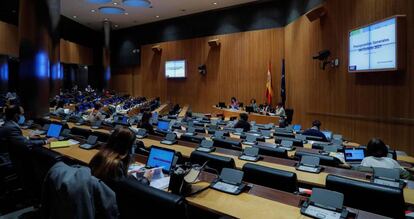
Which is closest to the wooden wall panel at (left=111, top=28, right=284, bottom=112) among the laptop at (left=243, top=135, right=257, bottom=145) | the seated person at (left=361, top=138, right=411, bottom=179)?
the laptop at (left=243, top=135, right=257, bottom=145)

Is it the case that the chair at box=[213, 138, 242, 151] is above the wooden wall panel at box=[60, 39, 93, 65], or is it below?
below

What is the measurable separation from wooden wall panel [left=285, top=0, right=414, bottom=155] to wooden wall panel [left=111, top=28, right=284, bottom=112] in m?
1.81

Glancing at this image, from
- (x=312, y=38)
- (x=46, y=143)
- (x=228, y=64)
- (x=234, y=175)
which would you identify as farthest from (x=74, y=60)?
(x=234, y=175)

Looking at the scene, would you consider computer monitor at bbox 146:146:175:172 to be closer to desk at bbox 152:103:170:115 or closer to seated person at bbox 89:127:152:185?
seated person at bbox 89:127:152:185

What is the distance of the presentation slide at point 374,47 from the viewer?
246 inches

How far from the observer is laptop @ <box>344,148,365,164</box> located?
12.8 feet

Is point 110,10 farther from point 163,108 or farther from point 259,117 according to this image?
point 259,117

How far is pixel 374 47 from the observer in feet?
22.3

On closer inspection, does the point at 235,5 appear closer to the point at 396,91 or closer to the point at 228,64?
the point at 228,64

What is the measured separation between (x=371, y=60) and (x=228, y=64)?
8.85 meters

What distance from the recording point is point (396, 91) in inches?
253

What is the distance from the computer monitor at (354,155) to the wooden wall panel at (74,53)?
57.2 ft

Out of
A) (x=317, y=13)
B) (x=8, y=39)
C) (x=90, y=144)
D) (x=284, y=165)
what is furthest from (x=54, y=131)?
(x=8, y=39)

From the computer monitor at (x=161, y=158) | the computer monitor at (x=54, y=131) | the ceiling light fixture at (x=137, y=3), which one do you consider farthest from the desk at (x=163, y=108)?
the computer monitor at (x=161, y=158)
